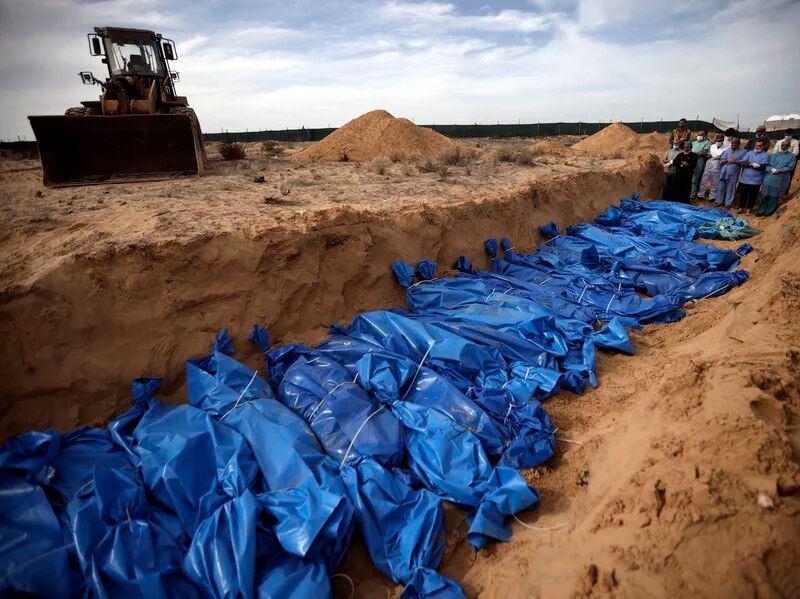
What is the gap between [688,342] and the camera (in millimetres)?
4391

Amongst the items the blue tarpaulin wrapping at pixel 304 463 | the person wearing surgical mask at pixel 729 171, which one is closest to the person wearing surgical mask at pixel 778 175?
the person wearing surgical mask at pixel 729 171

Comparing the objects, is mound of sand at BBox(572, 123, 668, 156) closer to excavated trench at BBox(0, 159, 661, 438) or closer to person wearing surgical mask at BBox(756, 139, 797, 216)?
person wearing surgical mask at BBox(756, 139, 797, 216)

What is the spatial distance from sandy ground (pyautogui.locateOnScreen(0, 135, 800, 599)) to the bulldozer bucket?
0.68m

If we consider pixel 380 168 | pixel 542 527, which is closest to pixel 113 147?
pixel 380 168

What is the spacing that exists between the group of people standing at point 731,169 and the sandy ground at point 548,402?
2.83 meters

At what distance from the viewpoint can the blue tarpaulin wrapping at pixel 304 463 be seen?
7.27 feet

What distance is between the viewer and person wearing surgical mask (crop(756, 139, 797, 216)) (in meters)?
8.20

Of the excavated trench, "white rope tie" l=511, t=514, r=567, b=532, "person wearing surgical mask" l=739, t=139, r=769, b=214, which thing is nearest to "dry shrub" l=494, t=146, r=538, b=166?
"person wearing surgical mask" l=739, t=139, r=769, b=214

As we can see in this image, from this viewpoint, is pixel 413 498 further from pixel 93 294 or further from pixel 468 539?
pixel 93 294

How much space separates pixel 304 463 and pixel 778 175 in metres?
10.4

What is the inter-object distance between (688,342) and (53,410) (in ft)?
18.7

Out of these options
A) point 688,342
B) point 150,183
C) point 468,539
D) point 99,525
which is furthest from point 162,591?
point 150,183

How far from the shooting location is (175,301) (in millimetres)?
3680

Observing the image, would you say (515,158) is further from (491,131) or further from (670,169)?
(491,131)
